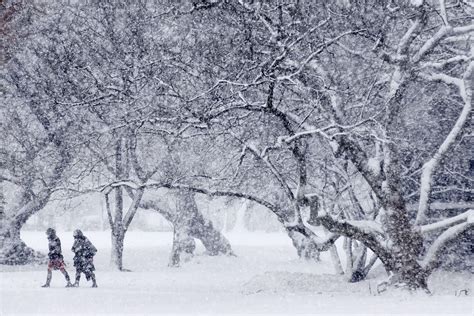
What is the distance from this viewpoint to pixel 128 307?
10.9 meters

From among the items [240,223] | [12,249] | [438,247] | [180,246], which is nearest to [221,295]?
[438,247]

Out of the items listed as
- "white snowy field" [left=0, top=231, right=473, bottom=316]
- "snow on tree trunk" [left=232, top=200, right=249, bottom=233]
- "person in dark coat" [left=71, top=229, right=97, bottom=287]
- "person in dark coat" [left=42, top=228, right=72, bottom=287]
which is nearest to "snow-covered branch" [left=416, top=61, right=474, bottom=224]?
"white snowy field" [left=0, top=231, right=473, bottom=316]

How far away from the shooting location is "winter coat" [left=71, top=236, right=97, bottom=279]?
1622cm

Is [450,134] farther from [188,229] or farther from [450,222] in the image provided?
[188,229]

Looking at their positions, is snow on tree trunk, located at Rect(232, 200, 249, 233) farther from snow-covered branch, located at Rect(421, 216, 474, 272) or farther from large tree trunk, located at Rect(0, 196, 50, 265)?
snow-covered branch, located at Rect(421, 216, 474, 272)

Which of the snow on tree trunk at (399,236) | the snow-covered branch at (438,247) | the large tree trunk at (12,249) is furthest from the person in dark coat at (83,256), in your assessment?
the large tree trunk at (12,249)

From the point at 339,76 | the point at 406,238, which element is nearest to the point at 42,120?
the point at 339,76

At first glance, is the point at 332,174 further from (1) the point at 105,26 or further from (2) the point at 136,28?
(1) the point at 105,26

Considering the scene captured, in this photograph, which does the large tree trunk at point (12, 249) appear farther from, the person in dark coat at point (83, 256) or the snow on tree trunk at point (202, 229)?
the person in dark coat at point (83, 256)

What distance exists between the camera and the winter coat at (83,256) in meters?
16.2

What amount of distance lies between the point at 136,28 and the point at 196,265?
38.0ft

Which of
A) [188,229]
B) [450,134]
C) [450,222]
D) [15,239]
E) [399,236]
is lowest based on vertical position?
[399,236]

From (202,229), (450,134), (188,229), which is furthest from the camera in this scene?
(202,229)

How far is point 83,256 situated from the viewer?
16266 millimetres
